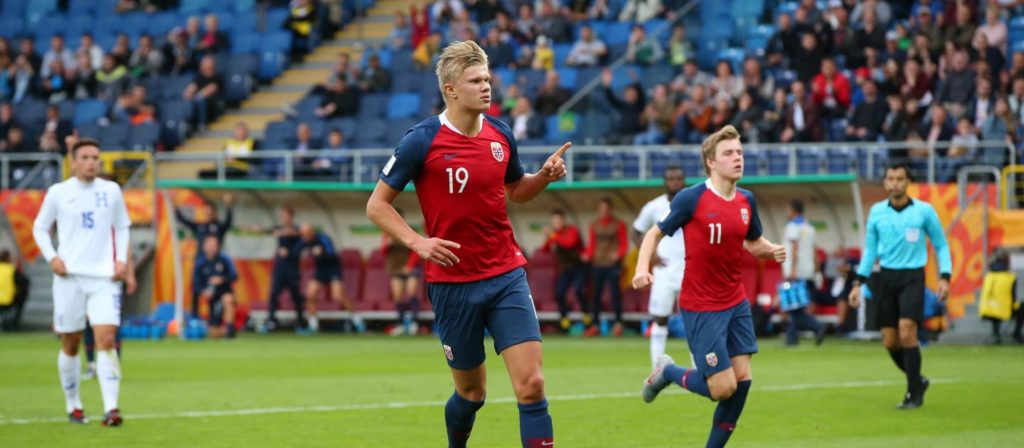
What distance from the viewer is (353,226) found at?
28266 mm

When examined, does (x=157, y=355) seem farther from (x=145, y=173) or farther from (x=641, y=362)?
(x=145, y=173)

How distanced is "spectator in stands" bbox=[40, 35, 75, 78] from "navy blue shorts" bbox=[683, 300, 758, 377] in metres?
28.0

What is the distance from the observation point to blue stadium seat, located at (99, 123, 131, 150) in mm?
31906

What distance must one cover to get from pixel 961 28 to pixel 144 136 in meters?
16.4

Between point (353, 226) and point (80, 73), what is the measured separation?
9849 millimetres

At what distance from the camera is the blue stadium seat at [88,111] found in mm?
33469

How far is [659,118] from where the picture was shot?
26359mm

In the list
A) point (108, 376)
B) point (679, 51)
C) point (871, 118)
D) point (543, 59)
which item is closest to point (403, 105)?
point (543, 59)

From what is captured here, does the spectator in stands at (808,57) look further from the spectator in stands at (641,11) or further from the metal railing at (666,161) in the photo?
the spectator in stands at (641,11)

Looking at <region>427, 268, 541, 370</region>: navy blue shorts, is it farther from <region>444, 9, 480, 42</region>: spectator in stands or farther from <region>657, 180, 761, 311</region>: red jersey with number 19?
<region>444, 9, 480, 42</region>: spectator in stands

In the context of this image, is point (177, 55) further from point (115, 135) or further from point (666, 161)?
point (666, 161)

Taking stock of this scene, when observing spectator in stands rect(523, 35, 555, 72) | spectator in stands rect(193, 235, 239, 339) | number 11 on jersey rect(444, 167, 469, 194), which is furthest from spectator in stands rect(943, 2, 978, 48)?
number 11 on jersey rect(444, 167, 469, 194)

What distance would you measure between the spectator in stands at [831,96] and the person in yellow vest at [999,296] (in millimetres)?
3984

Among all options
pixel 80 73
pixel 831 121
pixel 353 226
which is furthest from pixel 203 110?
pixel 831 121
